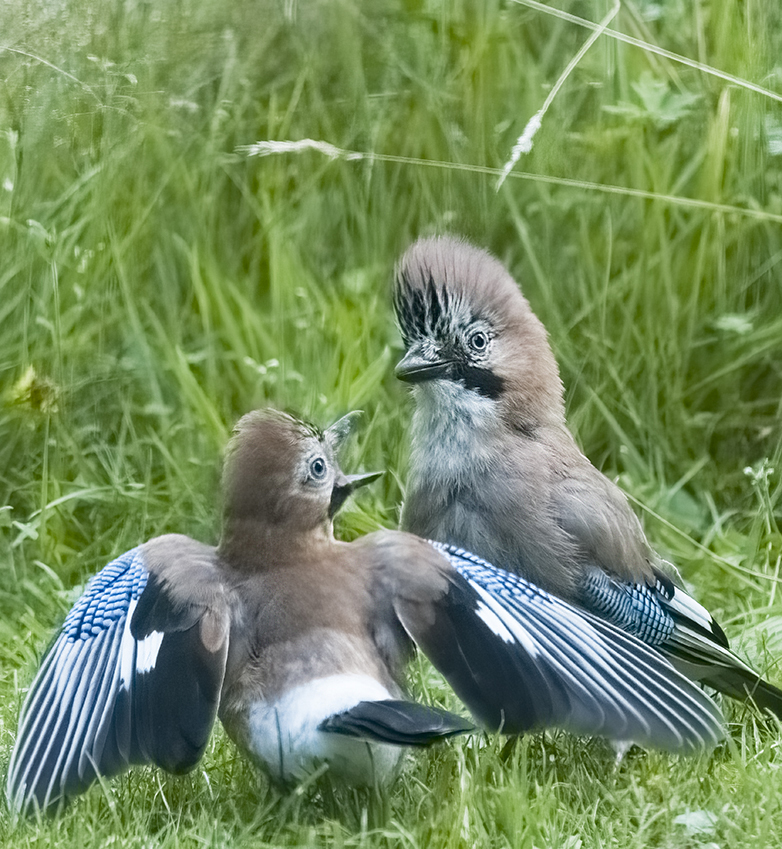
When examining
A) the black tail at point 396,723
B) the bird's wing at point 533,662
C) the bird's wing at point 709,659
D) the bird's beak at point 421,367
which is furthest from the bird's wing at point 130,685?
the bird's wing at point 709,659

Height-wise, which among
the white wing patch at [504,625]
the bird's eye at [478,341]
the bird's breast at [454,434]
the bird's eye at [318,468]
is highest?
the bird's eye at [478,341]

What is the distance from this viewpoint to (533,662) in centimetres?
312

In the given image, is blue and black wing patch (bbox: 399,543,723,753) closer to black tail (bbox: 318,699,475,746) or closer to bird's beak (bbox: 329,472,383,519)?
black tail (bbox: 318,699,475,746)

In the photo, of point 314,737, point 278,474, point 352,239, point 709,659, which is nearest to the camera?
point 314,737

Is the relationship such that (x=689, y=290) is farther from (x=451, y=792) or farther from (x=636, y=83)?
(x=451, y=792)

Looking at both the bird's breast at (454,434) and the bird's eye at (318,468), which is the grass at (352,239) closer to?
the bird's breast at (454,434)

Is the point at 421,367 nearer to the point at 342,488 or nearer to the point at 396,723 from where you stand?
the point at 342,488

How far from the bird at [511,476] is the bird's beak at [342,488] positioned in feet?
1.39

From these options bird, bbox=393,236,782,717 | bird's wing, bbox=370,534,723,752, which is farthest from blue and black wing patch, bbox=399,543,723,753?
bird, bbox=393,236,782,717

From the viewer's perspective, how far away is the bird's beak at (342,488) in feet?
11.1

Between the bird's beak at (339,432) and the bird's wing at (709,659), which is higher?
the bird's beak at (339,432)

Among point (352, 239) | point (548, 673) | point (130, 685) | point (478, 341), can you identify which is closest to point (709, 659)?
point (548, 673)

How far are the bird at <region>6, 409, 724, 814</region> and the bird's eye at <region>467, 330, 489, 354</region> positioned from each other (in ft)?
2.11

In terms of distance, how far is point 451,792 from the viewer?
3.23 meters
